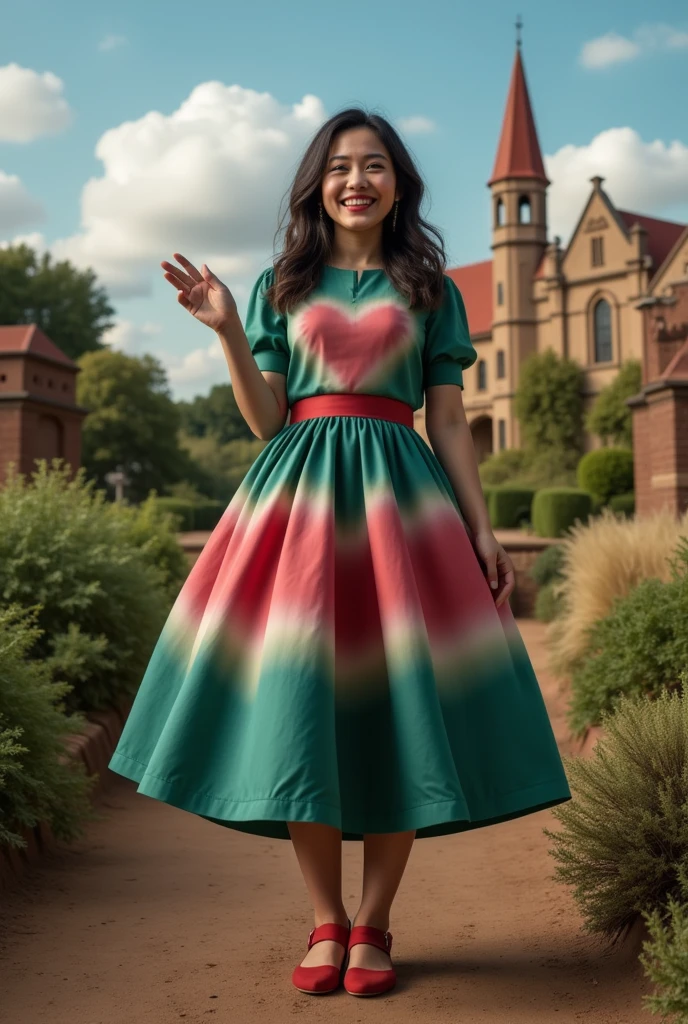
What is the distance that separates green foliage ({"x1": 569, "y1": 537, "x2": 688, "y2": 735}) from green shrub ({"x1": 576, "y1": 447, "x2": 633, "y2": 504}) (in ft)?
71.4

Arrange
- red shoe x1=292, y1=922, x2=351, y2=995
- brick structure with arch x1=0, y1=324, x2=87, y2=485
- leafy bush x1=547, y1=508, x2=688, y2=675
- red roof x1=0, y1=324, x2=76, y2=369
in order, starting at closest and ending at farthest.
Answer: red shoe x1=292, y1=922, x2=351, y2=995, leafy bush x1=547, y1=508, x2=688, y2=675, brick structure with arch x1=0, y1=324, x2=87, y2=485, red roof x1=0, y1=324, x2=76, y2=369

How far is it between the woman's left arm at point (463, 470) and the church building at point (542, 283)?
35018 millimetres

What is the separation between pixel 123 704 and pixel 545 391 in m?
33.6

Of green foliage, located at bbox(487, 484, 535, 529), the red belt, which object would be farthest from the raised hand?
green foliage, located at bbox(487, 484, 535, 529)

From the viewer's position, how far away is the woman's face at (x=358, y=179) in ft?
9.41

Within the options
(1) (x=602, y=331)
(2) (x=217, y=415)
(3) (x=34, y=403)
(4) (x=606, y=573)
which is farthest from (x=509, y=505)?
(2) (x=217, y=415)

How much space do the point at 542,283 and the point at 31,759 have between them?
39.3 meters

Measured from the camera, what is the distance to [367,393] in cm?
277

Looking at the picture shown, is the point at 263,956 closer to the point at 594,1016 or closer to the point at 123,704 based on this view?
the point at 594,1016

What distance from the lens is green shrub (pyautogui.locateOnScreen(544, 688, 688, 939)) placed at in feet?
8.67

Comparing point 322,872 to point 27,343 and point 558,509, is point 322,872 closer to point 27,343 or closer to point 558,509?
point 27,343

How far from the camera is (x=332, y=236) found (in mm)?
2992

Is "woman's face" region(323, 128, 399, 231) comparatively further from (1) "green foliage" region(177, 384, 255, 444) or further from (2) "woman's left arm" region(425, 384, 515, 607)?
(1) "green foliage" region(177, 384, 255, 444)

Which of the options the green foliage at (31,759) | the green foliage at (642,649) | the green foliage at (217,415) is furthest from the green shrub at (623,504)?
the green foliage at (217,415)
